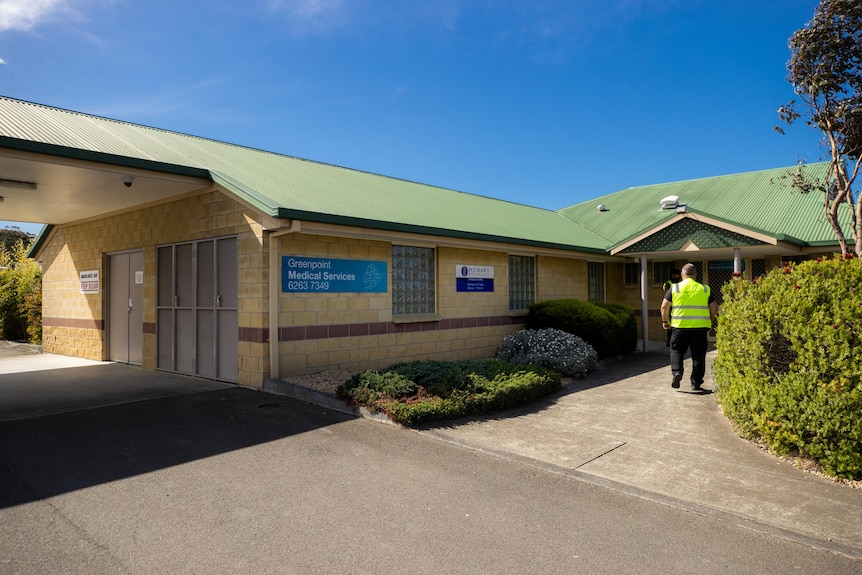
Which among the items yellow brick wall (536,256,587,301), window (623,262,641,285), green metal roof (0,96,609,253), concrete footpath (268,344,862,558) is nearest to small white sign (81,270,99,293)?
green metal roof (0,96,609,253)

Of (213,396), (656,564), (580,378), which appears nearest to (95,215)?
(213,396)

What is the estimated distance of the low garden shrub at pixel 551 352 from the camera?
1051cm

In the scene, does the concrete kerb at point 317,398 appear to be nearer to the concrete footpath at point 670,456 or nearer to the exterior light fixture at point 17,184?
the concrete footpath at point 670,456

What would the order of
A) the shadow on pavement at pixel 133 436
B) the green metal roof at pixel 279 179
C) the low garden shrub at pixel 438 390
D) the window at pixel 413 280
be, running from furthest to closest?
the window at pixel 413 280
the green metal roof at pixel 279 179
the low garden shrub at pixel 438 390
the shadow on pavement at pixel 133 436

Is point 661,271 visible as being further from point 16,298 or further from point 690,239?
point 16,298

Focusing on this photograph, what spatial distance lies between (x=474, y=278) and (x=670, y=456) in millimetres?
7062

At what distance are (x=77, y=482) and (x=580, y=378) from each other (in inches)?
326

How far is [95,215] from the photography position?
41.1 ft

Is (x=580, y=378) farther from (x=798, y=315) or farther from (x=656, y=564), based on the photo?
(x=656, y=564)

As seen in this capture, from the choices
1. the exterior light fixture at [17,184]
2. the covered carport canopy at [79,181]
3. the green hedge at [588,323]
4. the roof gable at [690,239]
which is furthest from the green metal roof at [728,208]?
the exterior light fixture at [17,184]

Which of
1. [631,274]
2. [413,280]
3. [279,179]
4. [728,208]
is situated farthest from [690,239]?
[279,179]

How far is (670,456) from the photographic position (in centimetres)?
589

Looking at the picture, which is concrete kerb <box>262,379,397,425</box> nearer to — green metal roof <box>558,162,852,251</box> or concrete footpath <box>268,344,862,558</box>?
concrete footpath <box>268,344,862,558</box>

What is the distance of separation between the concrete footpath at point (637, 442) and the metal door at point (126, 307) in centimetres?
108
